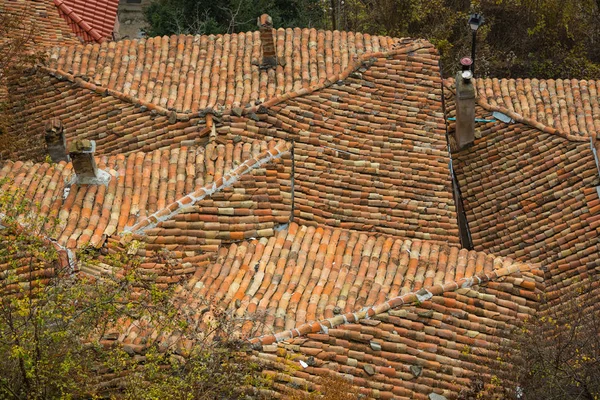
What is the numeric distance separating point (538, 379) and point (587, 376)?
2.64 ft

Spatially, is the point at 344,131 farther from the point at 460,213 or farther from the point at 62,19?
the point at 62,19

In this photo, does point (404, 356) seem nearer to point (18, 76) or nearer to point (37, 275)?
point (37, 275)

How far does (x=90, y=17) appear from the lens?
29.3 meters

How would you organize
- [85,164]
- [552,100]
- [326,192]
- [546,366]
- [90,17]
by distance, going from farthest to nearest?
[90,17] → [552,100] → [326,192] → [85,164] → [546,366]

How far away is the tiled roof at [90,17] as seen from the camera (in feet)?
92.9

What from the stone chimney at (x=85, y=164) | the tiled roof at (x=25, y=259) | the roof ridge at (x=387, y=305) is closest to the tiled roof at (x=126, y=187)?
the stone chimney at (x=85, y=164)

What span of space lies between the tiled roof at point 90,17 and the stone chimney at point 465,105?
36.3ft

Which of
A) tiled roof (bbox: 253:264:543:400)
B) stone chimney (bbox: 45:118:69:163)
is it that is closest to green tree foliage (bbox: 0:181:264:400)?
tiled roof (bbox: 253:264:543:400)

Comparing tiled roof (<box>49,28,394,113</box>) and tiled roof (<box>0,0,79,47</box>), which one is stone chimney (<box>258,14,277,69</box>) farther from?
tiled roof (<box>0,0,79,47</box>)

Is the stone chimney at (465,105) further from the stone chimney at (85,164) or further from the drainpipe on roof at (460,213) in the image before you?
the stone chimney at (85,164)

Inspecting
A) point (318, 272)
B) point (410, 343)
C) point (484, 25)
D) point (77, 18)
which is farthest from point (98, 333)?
point (484, 25)

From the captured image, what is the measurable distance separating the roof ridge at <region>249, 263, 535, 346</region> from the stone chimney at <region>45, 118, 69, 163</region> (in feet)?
24.0

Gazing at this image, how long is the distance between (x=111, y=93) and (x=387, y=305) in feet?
29.5

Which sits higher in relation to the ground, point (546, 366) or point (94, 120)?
point (94, 120)
